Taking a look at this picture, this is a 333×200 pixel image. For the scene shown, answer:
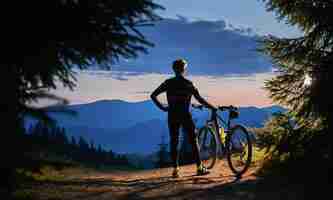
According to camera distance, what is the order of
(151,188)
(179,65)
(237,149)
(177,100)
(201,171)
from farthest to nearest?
(201,171) → (237,149) → (177,100) → (179,65) → (151,188)

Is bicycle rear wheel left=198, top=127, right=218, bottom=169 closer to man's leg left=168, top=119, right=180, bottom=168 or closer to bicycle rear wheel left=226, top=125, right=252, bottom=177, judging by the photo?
bicycle rear wheel left=226, top=125, right=252, bottom=177

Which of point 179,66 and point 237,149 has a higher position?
point 179,66

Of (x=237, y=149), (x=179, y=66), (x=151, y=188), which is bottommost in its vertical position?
(x=151, y=188)

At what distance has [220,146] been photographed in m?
11.6

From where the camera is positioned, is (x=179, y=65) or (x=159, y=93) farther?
(x=159, y=93)

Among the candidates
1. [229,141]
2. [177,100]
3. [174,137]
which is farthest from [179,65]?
[229,141]

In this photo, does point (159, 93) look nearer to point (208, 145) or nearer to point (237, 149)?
point (237, 149)

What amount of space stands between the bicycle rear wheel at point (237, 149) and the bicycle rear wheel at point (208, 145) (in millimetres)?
851

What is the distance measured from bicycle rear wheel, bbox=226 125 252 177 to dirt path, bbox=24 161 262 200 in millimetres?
246

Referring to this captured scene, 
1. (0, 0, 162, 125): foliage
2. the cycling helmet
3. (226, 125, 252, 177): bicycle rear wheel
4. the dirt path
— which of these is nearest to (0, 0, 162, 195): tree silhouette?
(0, 0, 162, 125): foliage

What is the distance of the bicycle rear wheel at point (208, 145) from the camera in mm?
11758

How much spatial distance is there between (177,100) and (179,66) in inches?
28.5

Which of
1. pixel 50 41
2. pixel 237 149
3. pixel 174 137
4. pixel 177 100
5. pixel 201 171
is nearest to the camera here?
pixel 50 41

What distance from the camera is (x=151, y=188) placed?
9.06 meters
